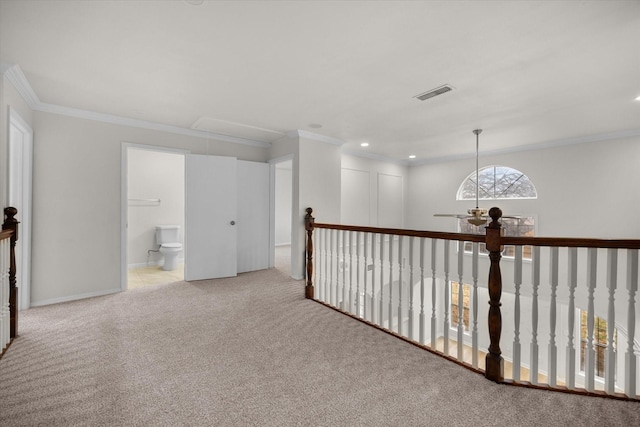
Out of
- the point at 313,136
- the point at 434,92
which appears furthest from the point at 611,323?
the point at 313,136

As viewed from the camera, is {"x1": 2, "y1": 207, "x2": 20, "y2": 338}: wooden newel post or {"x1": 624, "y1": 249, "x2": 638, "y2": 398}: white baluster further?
{"x1": 2, "y1": 207, "x2": 20, "y2": 338}: wooden newel post

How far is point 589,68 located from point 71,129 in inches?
213

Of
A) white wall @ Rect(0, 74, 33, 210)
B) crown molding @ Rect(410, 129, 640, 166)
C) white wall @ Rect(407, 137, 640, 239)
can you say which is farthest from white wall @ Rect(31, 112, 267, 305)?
white wall @ Rect(407, 137, 640, 239)

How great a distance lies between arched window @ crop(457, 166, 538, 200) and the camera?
223 inches

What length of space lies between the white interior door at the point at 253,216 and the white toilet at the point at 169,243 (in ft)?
4.57

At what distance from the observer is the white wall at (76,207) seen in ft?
10.9

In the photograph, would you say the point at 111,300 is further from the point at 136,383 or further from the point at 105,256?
the point at 136,383

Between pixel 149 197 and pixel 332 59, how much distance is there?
496cm

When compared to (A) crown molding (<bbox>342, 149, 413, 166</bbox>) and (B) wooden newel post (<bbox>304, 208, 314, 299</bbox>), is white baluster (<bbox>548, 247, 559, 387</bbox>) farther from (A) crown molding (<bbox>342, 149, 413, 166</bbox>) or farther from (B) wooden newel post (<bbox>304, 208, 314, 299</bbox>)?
(A) crown molding (<bbox>342, 149, 413, 166</bbox>)

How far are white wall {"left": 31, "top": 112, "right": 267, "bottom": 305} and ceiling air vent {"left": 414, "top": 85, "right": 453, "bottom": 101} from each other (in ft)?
12.1

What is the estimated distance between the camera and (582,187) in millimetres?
4891

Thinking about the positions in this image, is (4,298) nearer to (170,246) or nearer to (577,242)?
(170,246)

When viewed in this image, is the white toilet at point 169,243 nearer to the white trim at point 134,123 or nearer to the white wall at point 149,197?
the white wall at point 149,197

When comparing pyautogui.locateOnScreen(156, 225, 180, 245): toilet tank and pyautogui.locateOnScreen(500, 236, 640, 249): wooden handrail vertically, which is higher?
pyautogui.locateOnScreen(500, 236, 640, 249): wooden handrail
